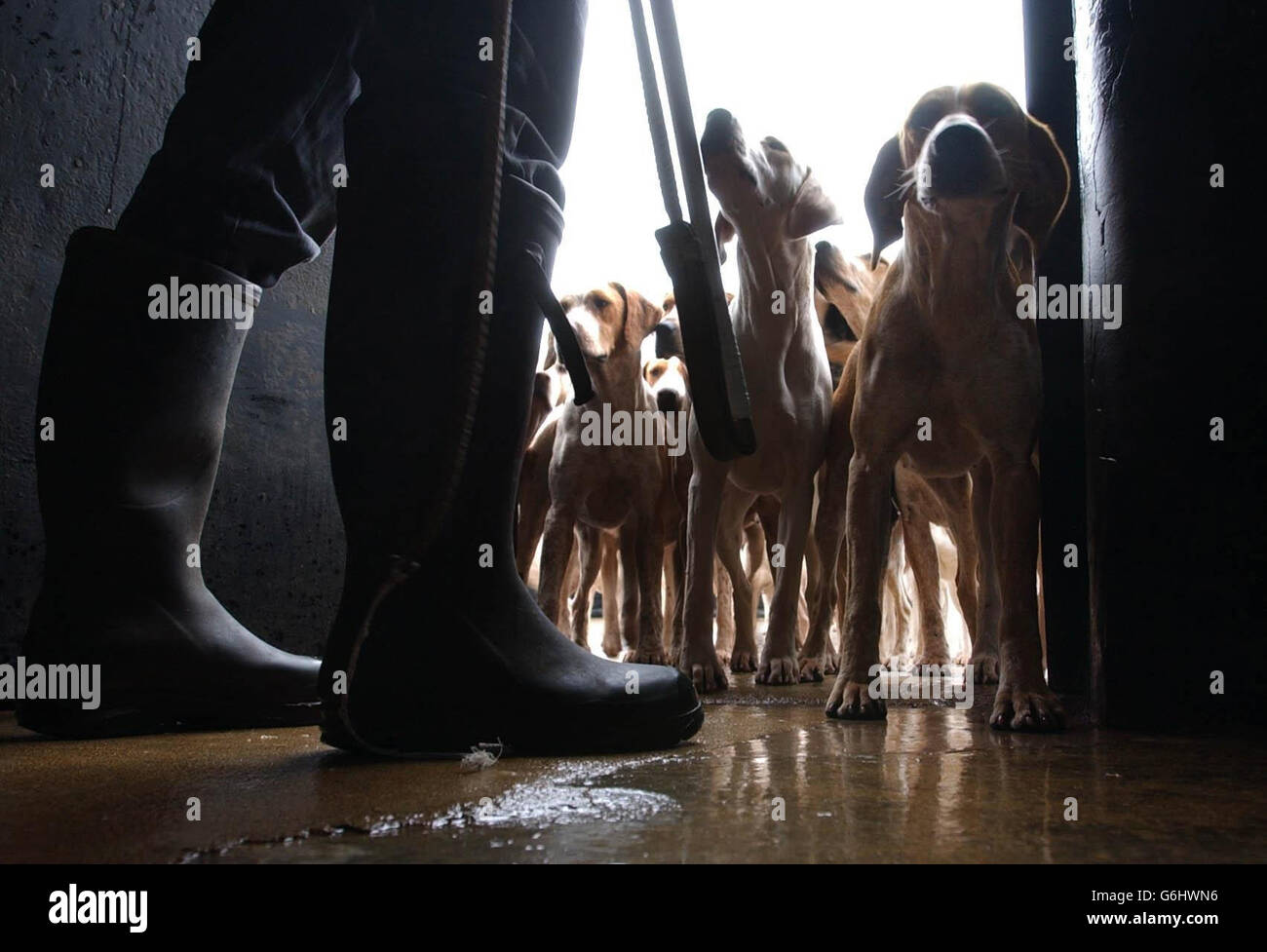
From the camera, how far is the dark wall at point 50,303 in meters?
2.89

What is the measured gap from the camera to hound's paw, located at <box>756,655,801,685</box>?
378 cm

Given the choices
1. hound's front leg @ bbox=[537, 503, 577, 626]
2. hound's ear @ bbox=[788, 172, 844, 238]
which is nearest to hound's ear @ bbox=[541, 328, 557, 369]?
hound's front leg @ bbox=[537, 503, 577, 626]

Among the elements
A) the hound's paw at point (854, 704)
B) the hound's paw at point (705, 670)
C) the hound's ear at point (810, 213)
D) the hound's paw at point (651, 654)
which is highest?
the hound's ear at point (810, 213)

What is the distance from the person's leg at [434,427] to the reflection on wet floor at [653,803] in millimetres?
97

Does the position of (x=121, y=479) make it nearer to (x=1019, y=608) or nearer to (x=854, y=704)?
(x=854, y=704)

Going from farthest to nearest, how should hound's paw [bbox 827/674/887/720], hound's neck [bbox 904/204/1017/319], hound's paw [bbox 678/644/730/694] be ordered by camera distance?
hound's paw [bbox 678/644/730/694] < hound's neck [bbox 904/204/1017/319] < hound's paw [bbox 827/674/887/720]

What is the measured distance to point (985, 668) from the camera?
3791mm

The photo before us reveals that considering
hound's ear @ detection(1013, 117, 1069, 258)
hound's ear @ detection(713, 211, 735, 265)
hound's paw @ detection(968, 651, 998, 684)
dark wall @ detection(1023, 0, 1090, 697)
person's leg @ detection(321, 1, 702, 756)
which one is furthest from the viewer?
hound's ear @ detection(713, 211, 735, 265)

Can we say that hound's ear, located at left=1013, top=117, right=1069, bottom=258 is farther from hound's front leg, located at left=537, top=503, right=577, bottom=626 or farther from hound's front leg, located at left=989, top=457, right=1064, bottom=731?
hound's front leg, located at left=537, top=503, right=577, bottom=626

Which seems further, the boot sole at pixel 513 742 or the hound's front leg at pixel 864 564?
the hound's front leg at pixel 864 564

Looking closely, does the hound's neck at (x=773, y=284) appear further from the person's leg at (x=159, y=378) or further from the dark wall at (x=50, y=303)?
the person's leg at (x=159, y=378)

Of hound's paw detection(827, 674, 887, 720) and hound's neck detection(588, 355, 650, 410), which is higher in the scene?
hound's neck detection(588, 355, 650, 410)

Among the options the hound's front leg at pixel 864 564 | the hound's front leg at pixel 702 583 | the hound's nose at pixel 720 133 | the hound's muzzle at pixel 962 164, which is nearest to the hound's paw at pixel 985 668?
the hound's front leg at pixel 702 583
